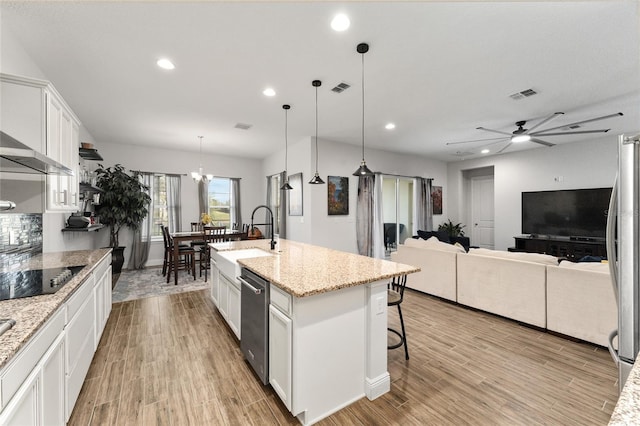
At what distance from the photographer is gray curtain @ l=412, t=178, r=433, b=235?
7.18 metres

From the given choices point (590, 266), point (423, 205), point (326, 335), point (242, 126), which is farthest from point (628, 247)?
point (423, 205)

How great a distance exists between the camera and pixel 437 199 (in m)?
7.76

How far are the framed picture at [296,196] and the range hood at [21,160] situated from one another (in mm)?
3907

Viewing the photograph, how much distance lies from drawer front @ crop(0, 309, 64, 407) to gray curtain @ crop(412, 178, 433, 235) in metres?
7.02

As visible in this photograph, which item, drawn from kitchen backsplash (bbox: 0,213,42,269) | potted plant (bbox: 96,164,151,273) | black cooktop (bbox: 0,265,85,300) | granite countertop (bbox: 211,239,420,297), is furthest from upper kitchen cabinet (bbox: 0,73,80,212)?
potted plant (bbox: 96,164,151,273)

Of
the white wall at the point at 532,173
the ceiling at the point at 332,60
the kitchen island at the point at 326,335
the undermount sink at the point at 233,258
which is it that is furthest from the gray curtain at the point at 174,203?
the white wall at the point at 532,173

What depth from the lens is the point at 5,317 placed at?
1217 millimetres

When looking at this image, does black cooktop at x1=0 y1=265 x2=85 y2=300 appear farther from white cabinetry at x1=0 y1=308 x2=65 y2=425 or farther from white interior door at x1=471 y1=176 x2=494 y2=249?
white interior door at x1=471 y1=176 x2=494 y2=249

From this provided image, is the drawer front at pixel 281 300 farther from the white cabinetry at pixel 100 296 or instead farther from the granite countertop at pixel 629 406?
the white cabinetry at pixel 100 296

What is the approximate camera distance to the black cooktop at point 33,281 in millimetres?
1510

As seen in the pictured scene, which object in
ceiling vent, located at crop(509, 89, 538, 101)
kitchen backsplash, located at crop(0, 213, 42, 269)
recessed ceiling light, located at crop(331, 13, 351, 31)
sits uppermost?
ceiling vent, located at crop(509, 89, 538, 101)

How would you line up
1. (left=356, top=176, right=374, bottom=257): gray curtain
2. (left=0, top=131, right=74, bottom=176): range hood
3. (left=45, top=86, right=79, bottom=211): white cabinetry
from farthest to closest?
(left=356, top=176, right=374, bottom=257): gray curtain → (left=45, top=86, right=79, bottom=211): white cabinetry → (left=0, top=131, right=74, bottom=176): range hood

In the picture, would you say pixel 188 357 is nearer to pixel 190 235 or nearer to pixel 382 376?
pixel 382 376

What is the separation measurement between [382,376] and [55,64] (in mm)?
4280
